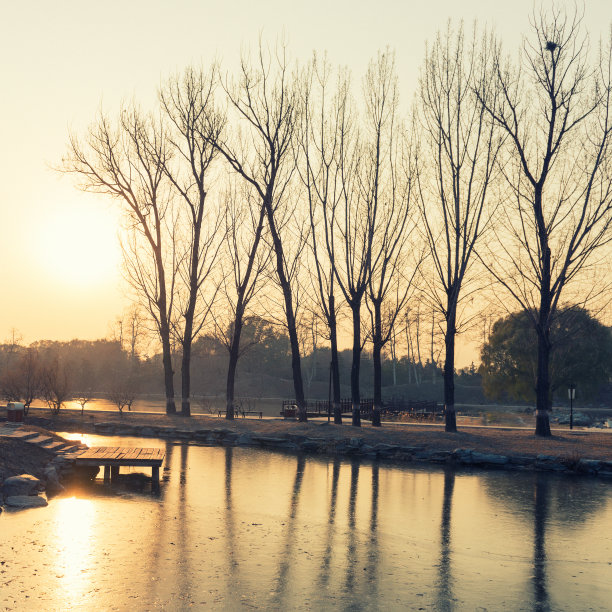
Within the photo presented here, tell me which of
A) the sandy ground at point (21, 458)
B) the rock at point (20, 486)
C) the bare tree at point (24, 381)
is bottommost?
the rock at point (20, 486)

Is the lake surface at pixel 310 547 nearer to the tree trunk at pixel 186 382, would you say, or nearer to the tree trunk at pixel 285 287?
the tree trunk at pixel 285 287

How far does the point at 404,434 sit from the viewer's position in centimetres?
2464

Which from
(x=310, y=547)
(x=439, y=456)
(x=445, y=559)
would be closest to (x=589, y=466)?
(x=439, y=456)

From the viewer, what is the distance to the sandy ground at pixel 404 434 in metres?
22.1

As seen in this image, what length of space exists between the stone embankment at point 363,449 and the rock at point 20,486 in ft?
37.7

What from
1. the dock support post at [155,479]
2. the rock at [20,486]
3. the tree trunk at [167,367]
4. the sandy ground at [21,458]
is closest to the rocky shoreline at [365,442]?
the sandy ground at [21,458]

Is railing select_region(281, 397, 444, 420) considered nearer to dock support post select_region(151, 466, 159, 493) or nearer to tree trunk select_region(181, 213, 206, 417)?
tree trunk select_region(181, 213, 206, 417)

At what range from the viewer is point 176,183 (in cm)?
3353

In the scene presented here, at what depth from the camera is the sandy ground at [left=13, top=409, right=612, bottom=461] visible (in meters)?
22.1

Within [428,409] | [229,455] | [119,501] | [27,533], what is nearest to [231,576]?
[27,533]

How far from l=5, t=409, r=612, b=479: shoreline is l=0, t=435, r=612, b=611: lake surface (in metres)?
3.30

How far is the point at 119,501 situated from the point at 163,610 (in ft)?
22.6

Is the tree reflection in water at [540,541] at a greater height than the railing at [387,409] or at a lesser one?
lesser

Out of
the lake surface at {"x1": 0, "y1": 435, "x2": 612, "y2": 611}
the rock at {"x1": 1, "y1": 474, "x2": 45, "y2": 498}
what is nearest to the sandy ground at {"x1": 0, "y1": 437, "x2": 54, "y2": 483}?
the rock at {"x1": 1, "y1": 474, "x2": 45, "y2": 498}
